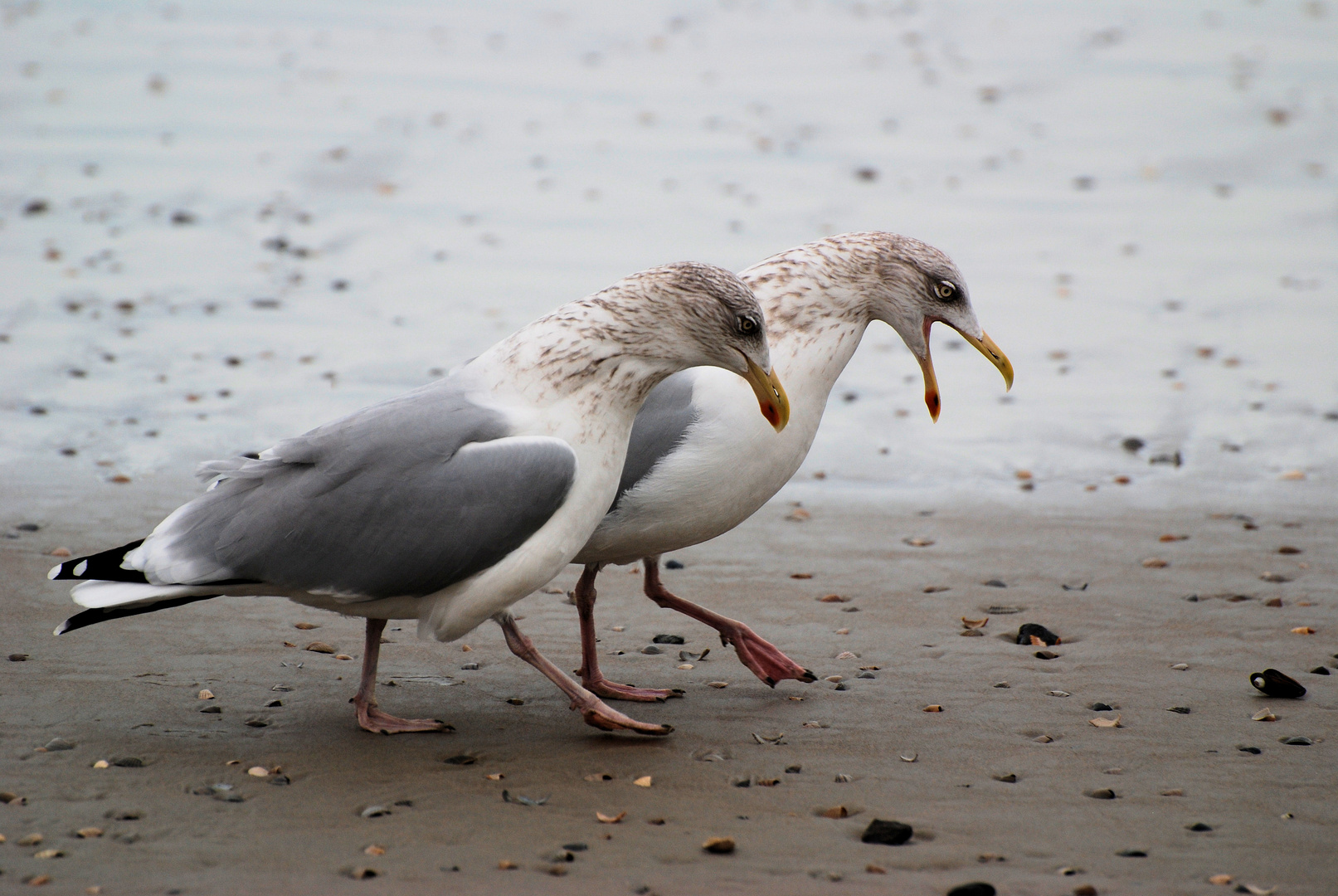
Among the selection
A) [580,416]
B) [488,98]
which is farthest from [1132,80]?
[580,416]

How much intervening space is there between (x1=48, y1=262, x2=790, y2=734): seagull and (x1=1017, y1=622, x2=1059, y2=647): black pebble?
169 centimetres

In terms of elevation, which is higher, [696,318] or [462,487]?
[696,318]

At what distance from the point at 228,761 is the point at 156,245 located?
825 centimetres

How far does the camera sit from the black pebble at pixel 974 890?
393cm

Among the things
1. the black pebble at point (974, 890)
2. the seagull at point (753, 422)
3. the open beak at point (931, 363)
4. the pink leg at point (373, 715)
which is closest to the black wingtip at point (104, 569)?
the pink leg at point (373, 715)

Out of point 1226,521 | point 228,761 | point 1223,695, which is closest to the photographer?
point 228,761

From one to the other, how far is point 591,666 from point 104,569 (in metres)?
1.74

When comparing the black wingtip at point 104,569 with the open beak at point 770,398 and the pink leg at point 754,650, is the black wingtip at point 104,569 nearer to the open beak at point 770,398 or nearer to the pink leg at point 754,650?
the pink leg at point 754,650

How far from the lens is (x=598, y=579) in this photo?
22.5ft

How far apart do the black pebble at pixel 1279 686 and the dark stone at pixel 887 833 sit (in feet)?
6.14

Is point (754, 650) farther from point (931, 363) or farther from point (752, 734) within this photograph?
point (931, 363)

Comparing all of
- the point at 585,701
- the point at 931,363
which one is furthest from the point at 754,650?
the point at 931,363

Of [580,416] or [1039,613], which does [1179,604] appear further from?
[580,416]

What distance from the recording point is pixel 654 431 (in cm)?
536
